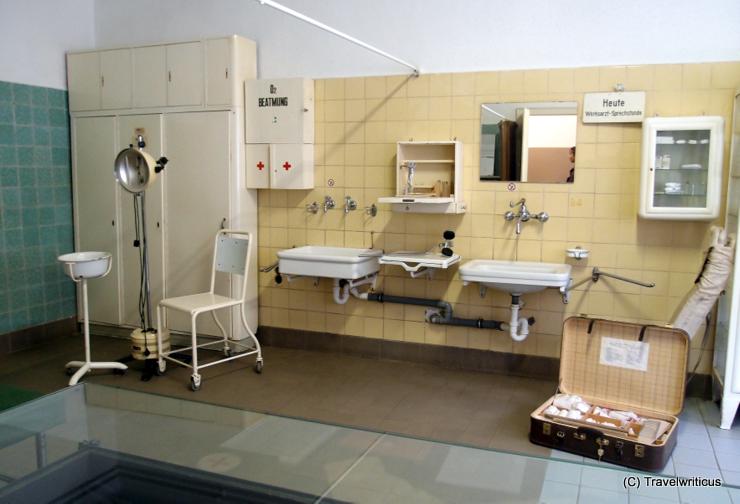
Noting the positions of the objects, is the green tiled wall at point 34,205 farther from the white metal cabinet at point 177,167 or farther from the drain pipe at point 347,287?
the drain pipe at point 347,287

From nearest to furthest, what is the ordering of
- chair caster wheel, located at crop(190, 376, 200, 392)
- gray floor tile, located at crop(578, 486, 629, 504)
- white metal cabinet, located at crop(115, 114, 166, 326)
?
gray floor tile, located at crop(578, 486, 629, 504) < chair caster wheel, located at crop(190, 376, 200, 392) < white metal cabinet, located at crop(115, 114, 166, 326)

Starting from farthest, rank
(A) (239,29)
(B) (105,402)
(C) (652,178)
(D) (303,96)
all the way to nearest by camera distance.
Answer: (A) (239,29)
(D) (303,96)
(C) (652,178)
(B) (105,402)

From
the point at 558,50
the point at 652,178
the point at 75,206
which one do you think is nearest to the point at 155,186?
the point at 75,206

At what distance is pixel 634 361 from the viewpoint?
12.3 ft

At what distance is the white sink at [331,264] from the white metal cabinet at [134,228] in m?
1.25

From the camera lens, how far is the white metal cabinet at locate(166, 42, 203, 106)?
5004 mm

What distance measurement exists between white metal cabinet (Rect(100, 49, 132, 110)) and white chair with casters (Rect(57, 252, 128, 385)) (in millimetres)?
1430

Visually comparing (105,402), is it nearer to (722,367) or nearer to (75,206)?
(722,367)

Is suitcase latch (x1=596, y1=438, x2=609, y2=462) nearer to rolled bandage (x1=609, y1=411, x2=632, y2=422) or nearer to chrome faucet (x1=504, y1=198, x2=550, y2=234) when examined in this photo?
rolled bandage (x1=609, y1=411, x2=632, y2=422)

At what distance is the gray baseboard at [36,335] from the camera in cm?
511

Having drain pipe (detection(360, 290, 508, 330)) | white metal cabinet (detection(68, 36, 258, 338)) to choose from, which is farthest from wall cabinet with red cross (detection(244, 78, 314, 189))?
drain pipe (detection(360, 290, 508, 330))

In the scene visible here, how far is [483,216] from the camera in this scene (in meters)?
4.61

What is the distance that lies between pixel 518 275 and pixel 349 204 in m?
1.53

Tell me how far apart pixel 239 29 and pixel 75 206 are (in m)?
2.11
